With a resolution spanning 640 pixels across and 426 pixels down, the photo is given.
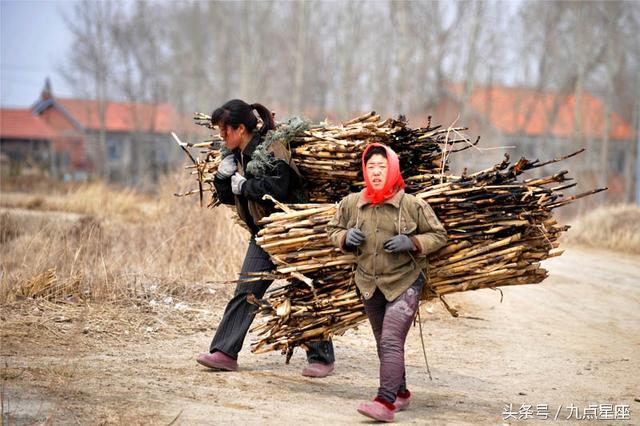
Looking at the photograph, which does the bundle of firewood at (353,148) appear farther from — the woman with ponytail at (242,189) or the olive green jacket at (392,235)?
the olive green jacket at (392,235)

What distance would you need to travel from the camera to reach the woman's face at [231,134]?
5.92 m

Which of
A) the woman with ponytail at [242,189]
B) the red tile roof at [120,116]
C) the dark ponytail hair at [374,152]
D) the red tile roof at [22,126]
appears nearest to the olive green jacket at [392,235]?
the dark ponytail hair at [374,152]

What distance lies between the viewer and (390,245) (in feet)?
16.3

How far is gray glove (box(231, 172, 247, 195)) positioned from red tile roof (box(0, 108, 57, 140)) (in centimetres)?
4760

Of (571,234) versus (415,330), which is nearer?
(415,330)

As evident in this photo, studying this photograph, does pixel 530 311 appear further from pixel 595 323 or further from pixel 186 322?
pixel 186 322

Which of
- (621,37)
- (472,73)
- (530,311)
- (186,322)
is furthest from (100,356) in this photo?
(621,37)

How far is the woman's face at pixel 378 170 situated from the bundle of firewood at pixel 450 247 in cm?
35

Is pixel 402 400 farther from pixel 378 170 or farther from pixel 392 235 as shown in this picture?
pixel 378 170

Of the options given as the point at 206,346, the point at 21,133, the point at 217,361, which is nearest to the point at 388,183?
the point at 217,361

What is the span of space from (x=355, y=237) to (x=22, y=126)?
Answer: 50.4m

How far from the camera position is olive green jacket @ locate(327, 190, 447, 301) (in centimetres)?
507

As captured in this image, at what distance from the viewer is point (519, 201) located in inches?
207

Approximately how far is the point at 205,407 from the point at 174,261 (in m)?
4.63
